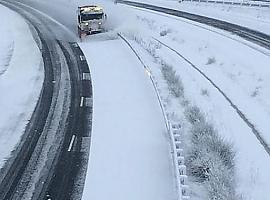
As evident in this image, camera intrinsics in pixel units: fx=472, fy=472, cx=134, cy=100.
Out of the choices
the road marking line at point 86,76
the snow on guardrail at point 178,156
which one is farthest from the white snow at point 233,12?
the snow on guardrail at point 178,156

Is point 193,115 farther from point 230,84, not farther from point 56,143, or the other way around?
point 230,84

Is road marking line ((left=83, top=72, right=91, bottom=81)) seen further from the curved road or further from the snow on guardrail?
the snow on guardrail

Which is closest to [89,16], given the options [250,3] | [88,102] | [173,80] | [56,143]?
[173,80]

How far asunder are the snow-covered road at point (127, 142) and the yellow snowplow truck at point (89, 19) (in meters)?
10.9

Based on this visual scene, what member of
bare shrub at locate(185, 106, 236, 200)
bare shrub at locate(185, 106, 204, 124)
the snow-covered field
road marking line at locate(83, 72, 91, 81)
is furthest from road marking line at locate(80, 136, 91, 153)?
road marking line at locate(83, 72, 91, 81)

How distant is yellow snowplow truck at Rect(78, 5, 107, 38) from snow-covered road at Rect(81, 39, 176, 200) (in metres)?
10.9

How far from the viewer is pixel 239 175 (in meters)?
14.9

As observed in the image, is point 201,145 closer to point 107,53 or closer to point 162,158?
point 162,158

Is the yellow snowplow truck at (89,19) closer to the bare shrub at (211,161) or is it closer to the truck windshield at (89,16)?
the truck windshield at (89,16)

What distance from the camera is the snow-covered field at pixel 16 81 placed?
18562 mm

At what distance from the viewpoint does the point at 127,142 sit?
57.0 ft

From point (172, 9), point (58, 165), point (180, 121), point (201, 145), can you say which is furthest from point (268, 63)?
point (172, 9)

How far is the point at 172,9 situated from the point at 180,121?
34.2 meters

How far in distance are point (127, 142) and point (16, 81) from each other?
33.9ft
